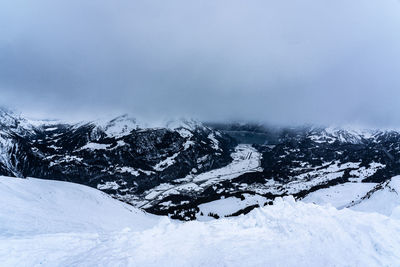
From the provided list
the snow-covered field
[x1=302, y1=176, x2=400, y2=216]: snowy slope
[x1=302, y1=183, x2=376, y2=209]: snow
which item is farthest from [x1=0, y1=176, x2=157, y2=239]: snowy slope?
[x1=302, y1=183, x2=376, y2=209]: snow

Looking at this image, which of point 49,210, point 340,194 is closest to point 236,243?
point 49,210

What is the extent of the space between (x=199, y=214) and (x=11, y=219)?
350ft

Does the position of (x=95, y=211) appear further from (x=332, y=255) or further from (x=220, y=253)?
(x=332, y=255)

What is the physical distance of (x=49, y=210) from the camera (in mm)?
42594

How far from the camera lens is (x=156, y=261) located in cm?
1991

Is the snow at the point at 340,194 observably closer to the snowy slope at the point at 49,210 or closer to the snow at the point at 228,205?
the snow at the point at 228,205

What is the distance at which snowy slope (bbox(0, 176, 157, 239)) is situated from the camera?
3188cm

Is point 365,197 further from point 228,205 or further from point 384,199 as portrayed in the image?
point 228,205

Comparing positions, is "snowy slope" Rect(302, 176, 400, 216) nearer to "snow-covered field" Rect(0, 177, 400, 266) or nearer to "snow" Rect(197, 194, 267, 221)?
"snow-covered field" Rect(0, 177, 400, 266)

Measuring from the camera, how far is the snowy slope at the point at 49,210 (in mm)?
31878

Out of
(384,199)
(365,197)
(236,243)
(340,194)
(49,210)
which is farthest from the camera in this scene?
(340,194)

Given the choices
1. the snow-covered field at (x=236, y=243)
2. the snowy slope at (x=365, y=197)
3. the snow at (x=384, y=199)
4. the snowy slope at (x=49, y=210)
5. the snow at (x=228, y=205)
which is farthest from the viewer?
the snow at (x=228, y=205)

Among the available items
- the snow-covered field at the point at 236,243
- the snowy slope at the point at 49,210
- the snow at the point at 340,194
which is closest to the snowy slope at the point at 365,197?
the snow at the point at 340,194

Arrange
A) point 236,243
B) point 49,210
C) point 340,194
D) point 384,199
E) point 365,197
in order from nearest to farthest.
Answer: point 236,243, point 49,210, point 384,199, point 365,197, point 340,194
